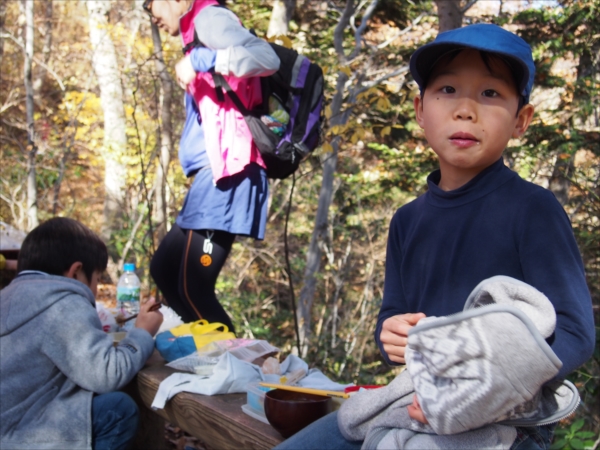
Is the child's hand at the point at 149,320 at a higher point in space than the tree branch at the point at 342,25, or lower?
lower

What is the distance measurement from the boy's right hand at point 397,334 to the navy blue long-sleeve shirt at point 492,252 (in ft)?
0.44

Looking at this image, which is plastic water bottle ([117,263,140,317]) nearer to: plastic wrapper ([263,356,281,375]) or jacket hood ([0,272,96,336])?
jacket hood ([0,272,96,336])

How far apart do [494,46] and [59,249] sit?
1999mm

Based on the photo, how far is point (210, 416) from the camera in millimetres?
2225

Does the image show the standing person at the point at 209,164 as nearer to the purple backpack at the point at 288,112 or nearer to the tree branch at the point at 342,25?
the purple backpack at the point at 288,112

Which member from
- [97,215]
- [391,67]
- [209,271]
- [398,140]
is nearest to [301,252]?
[398,140]

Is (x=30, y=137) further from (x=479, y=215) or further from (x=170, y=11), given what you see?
(x=479, y=215)

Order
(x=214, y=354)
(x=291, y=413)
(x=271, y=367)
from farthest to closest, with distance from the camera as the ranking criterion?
(x=214, y=354)
(x=271, y=367)
(x=291, y=413)

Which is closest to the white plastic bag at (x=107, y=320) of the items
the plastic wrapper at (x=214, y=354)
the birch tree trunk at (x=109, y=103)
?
the plastic wrapper at (x=214, y=354)

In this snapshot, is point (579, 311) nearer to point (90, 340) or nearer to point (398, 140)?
point (90, 340)

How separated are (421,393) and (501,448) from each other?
0.20m

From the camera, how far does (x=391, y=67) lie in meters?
9.56

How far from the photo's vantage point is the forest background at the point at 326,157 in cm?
648

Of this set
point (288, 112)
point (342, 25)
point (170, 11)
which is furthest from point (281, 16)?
point (288, 112)
